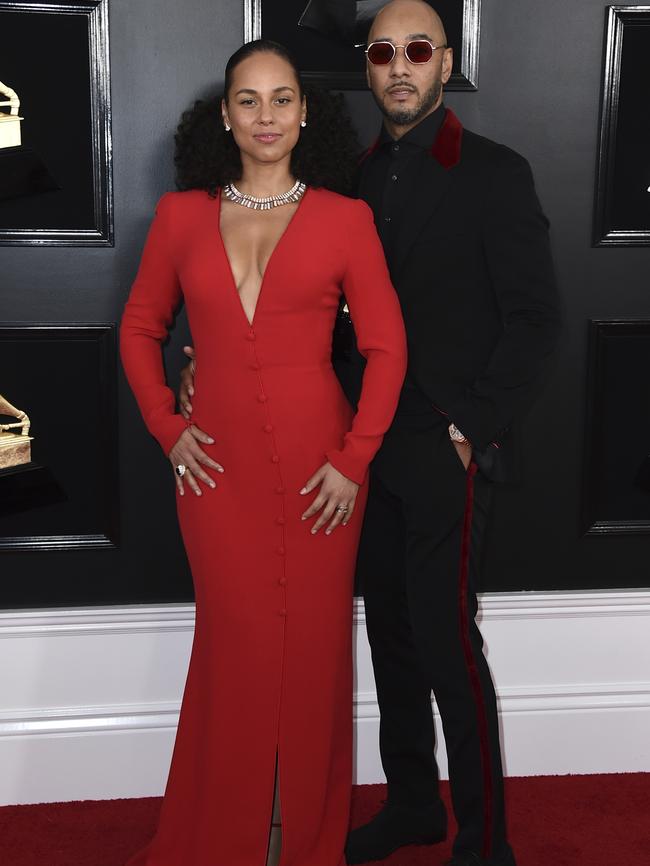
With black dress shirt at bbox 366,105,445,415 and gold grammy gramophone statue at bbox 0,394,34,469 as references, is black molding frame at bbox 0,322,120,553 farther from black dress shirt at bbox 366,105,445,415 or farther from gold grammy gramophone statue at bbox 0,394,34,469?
black dress shirt at bbox 366,105,445,415

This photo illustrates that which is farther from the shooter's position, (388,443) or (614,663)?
(614,663)

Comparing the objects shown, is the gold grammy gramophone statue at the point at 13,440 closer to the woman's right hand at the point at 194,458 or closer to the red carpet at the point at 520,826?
the woman's right hand at the point at 194,458

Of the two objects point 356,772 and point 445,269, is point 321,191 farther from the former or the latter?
point 356,772

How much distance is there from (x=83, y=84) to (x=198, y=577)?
1212 mm

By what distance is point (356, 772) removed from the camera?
270cm

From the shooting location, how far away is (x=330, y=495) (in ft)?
6.56

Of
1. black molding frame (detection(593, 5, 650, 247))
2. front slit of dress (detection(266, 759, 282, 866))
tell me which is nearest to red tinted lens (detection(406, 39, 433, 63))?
black molding frame (detection(593, 5, 650, 247))

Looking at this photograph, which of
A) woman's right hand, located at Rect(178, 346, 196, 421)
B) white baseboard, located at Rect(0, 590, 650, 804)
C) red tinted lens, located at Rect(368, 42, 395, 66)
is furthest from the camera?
white baseboard, located at Rect(0, 590, 650, 804)

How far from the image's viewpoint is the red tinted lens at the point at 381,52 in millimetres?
2025

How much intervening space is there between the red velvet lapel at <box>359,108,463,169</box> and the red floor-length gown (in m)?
0.20

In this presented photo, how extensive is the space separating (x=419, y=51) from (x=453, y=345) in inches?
23.5

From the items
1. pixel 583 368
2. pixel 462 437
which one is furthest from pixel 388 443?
pixel 583 368

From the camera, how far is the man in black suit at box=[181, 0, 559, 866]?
1977 millimetres

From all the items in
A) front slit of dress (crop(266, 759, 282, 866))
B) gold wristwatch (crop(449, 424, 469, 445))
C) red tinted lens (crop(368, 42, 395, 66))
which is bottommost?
front slit of dress (crop(266, 759, 282, 866))
